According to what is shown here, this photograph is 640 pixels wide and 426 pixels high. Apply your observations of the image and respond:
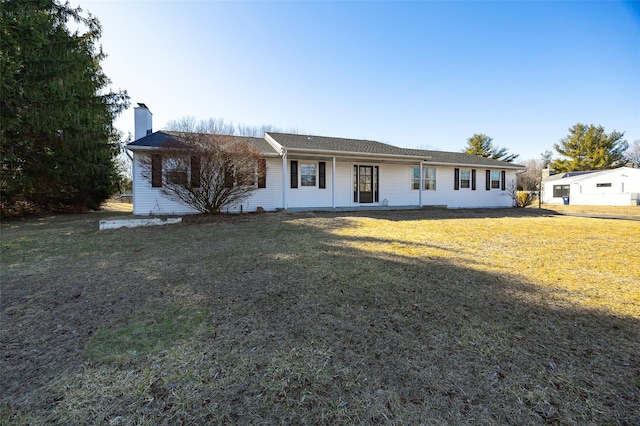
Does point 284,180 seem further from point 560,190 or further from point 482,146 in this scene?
point 560,190

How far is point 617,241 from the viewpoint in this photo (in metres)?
6.50

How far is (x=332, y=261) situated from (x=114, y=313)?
291 cm

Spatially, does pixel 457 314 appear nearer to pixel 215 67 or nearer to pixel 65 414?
pixel 65 414

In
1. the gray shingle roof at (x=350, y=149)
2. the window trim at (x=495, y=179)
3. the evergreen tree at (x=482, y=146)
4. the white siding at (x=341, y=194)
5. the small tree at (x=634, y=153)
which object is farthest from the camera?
the small tree at (x=634, y=153)

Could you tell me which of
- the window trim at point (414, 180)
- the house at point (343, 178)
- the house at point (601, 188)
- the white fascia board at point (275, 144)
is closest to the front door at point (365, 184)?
the house at point (343, 178)

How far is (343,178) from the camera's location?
14.5 m

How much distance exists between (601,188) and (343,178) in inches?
1222

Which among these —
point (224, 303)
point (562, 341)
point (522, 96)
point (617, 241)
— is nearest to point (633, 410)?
point (562, 341)

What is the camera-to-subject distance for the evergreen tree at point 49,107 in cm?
884

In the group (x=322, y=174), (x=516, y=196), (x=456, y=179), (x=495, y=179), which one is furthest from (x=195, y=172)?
(x=516, y=196)

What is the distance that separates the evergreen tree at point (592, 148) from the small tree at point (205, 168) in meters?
48.1

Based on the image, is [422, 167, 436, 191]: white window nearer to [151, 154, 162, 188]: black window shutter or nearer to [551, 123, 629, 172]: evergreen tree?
[151, 154, 162, 188]: black window shutter

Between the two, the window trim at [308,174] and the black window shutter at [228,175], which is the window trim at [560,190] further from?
the black window shutter at [228,175]

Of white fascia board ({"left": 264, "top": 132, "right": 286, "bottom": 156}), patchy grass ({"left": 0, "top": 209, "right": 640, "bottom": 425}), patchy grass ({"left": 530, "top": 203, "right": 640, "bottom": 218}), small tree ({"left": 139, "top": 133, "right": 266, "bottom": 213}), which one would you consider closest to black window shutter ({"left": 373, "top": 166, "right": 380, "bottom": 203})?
white fascia board ({"left": 264, "top": 132, "right": 286, "bottom": 156})
